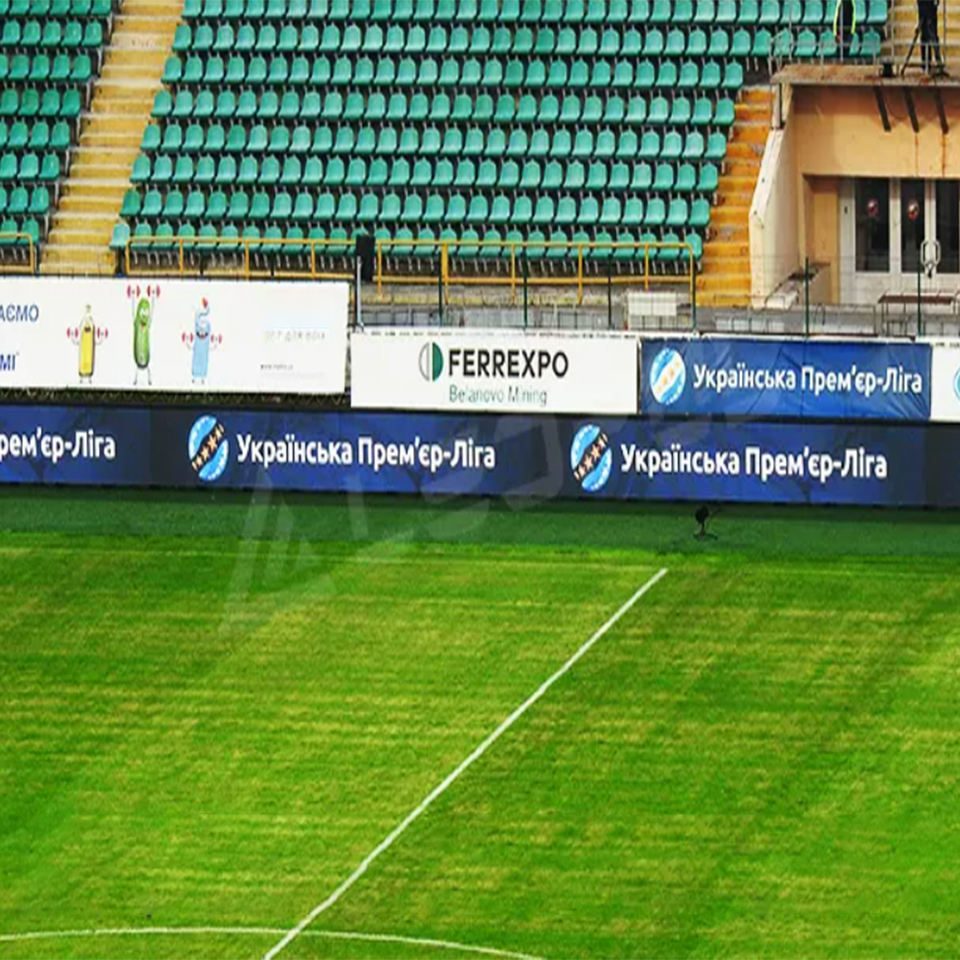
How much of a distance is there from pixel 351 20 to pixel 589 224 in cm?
542

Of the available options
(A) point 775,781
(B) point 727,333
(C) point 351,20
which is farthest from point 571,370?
(C) point 351,20

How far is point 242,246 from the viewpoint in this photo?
4825 centimetres

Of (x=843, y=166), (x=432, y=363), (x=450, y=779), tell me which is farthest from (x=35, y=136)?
(x=450, y=779)

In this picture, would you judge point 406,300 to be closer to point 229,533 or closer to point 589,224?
point 589,224

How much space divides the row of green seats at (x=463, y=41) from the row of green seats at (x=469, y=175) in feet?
6.23

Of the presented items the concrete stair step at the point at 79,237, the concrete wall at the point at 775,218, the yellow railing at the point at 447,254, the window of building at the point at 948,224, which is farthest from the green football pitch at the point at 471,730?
the window of building at the point at 948,224

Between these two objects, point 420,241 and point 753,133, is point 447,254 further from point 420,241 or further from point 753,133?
point 753,133

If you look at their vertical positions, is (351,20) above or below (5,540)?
above

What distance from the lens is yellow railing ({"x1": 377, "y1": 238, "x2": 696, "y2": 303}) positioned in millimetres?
44969

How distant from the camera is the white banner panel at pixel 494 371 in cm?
3894

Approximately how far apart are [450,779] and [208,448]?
9917mm

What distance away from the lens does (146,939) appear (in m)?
27.7

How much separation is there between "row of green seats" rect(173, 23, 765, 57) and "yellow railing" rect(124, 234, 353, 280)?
136 inches

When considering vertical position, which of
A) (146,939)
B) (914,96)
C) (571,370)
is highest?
(914,96)
